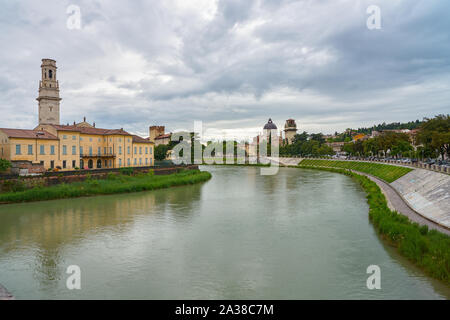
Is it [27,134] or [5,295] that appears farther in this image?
[27,134]

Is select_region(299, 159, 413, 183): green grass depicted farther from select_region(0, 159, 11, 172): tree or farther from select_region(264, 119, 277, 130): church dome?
select_region(264, 119, 277, 130): church dome

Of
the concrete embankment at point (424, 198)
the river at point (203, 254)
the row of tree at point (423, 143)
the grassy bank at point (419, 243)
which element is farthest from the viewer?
the row of tree at point (423, 143)

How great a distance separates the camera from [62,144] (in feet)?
124

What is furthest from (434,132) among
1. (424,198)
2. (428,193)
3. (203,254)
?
(203,254)

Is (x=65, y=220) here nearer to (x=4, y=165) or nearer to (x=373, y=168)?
(x=4, y=165)

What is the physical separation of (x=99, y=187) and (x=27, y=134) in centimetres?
1089

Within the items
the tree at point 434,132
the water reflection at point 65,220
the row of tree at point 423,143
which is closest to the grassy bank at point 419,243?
the water reflection at point 65,220

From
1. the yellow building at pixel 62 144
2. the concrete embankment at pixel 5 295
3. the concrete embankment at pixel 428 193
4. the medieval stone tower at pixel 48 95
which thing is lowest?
the concrete embankment at pixel 5 295

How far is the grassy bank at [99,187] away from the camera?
27.1 m

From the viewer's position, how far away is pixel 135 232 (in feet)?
58.3

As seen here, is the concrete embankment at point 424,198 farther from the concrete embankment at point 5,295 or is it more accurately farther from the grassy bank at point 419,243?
the concrete embankment at point 5,295

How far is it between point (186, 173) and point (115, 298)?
38.8 m

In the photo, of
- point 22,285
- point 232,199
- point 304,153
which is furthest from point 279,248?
point 304,153
